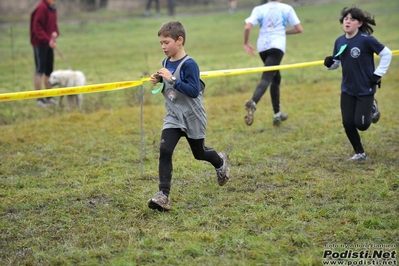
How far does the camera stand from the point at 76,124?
9602 mm

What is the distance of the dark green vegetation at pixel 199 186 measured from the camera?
4.50 m

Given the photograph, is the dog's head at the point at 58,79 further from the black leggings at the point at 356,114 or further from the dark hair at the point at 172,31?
the dark hair at the point at 172,31

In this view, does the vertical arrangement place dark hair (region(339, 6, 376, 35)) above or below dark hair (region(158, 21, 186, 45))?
above

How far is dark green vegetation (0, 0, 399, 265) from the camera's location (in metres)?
4.50

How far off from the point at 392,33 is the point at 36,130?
52.9 ft

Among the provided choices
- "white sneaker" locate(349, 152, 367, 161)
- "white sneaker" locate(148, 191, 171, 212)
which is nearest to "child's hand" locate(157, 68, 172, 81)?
"white sneaker" locate(148, 191, 171, 212)

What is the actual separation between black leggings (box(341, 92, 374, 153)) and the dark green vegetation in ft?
1.08

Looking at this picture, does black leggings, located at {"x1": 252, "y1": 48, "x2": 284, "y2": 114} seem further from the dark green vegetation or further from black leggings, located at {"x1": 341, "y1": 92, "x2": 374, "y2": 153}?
black leggings, located at {"x1": 341, "y1": 92, "x2": 374, "y2": 153}

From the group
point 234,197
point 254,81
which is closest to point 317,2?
point 254,81

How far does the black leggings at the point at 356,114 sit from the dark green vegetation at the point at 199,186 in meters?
0.33

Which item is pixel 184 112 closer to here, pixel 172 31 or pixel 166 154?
pixel 166 154

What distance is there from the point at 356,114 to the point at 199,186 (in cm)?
206

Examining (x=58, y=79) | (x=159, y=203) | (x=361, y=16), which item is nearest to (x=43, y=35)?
(x=58, y=79)

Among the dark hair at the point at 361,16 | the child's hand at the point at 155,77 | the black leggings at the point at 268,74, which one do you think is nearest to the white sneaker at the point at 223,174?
the child's hand at the point at 155,77
